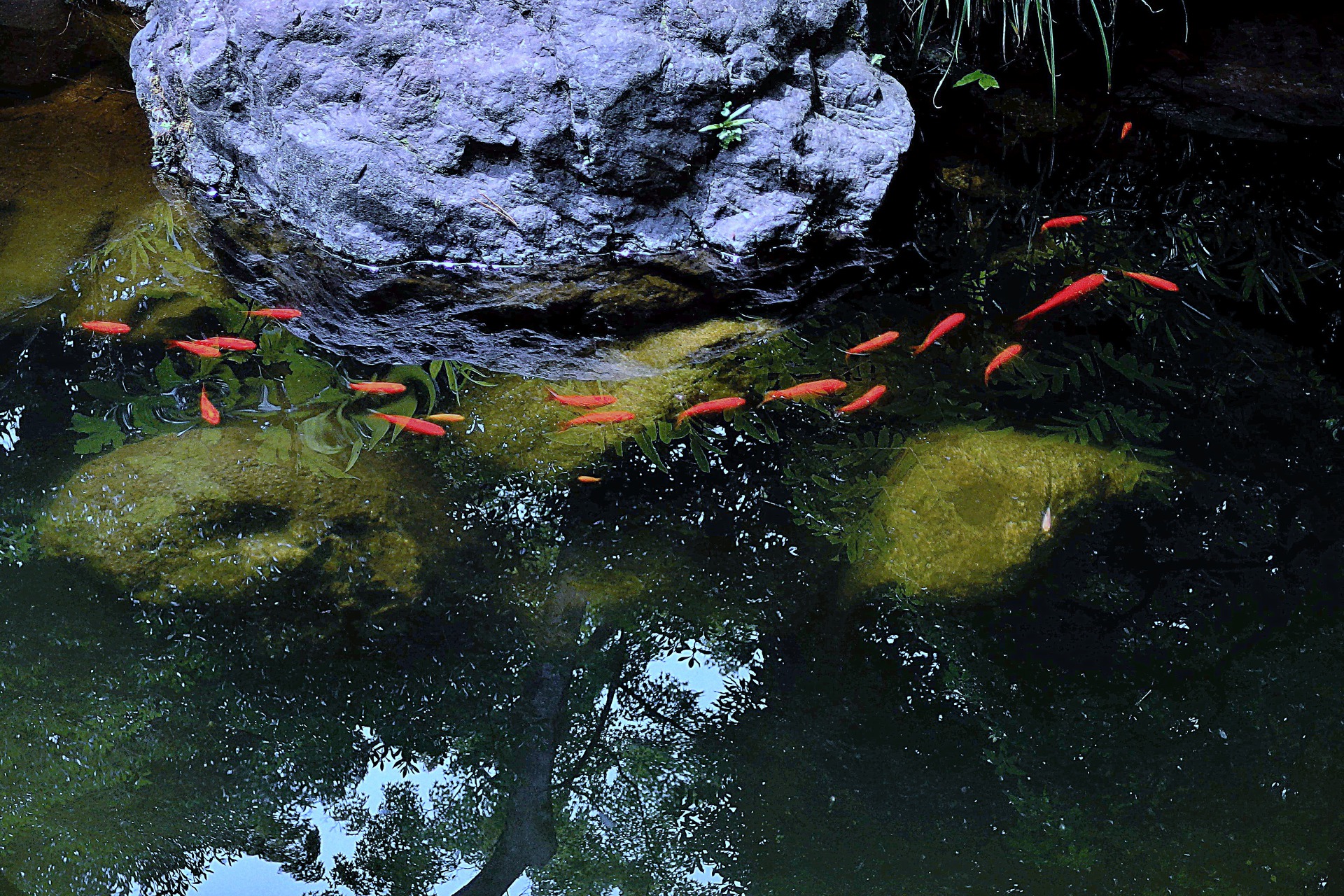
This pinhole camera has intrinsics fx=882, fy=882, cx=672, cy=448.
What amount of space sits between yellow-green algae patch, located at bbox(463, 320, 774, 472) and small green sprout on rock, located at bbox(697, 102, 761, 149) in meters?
0.93

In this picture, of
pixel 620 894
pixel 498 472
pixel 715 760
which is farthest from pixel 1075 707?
pixel 498 472

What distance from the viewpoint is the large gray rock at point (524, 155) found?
3.49m

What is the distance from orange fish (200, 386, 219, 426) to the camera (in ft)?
9.64

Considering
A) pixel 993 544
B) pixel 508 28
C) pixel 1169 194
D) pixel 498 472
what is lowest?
pixel 993 544

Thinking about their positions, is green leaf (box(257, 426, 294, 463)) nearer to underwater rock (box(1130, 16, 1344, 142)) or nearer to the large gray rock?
the large gray rock

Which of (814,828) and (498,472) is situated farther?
(498,472)


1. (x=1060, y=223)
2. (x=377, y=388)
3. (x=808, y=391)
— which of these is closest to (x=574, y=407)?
(x=377, y=388)

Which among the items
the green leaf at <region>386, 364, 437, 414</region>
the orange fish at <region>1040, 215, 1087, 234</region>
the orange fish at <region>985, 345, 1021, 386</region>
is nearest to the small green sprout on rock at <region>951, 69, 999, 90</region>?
the orange fish at <region>1040, 215, 1087, 234</region>

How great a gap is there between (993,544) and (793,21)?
236 cm

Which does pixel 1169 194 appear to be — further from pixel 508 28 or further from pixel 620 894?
pixel 620 894

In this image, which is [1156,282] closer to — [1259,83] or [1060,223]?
[1060,223]

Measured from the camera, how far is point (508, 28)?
3543 mm

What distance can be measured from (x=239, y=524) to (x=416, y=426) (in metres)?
0.61

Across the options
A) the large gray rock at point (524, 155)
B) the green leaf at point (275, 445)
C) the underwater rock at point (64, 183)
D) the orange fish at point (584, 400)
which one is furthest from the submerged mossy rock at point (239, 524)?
the underwater rock at point (64, 183)
